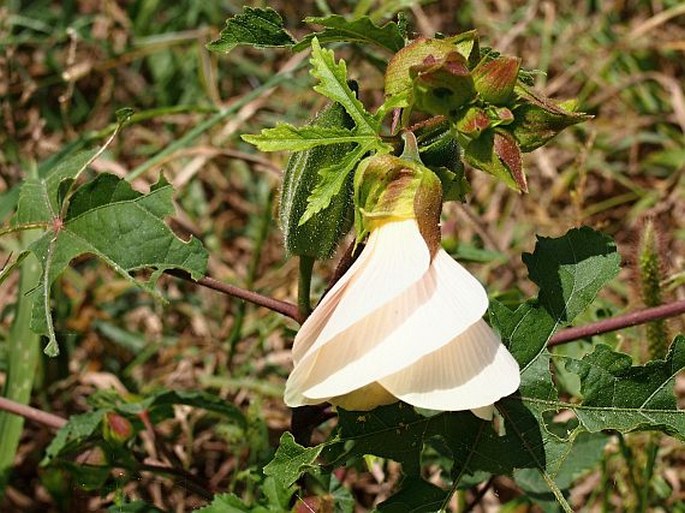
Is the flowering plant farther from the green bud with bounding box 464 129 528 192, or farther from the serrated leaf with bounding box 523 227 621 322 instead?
the serrated leaf with bounding box 523 227 621 322

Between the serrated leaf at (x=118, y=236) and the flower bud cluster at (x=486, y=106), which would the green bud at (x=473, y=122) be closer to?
the flower bud cluster at (x=486, y=106)

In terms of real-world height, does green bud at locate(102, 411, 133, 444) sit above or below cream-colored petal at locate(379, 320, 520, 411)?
below

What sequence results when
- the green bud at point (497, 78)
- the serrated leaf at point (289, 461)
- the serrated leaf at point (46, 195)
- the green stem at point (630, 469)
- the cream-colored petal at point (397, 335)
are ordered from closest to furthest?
1. the cream-colored petal at point (397, 335)
2. the green bud at point (497, 78)
3. the serrated leaf at point (289, 461)
4. the serrated leaf at point (46, 195)
5. the green stem at point (630, 469)

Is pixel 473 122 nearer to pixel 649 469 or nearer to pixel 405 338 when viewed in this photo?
pixel 405 338

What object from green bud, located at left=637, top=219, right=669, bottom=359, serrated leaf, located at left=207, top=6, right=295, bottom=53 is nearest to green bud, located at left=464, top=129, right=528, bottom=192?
serrated leaf, located at left=207, top=6, right=295, bottom=53

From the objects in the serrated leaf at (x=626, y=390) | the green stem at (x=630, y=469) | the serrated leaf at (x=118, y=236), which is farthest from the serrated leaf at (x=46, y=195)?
the green stem at (x=630, y=469)

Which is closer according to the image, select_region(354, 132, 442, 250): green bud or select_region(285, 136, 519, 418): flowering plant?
select_region(285, 136, 519, 418): flowering plant
